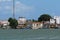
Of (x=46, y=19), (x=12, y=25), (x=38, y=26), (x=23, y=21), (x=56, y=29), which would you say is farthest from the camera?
(x=46, y=19)

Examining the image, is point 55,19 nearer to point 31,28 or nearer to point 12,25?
point 31,28

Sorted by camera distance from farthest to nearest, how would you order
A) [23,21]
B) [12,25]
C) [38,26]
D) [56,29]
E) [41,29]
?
[23,21] → [38,26] → [41,29] → [56,29] → [12,25]

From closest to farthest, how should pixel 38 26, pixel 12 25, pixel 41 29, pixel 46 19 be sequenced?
pixel 12 25, pixel 41 29, pixel 38 26, pixel 46 19

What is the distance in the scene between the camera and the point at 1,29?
7625 centimetres

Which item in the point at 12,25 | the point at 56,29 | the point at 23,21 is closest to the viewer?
the point at 12,25

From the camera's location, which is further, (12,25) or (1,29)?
(1,29)

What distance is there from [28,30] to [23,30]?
3.10m

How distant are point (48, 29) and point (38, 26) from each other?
7330 mm

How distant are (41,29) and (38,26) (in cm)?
762

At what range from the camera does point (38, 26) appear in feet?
290

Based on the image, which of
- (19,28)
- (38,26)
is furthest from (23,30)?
(38,26)

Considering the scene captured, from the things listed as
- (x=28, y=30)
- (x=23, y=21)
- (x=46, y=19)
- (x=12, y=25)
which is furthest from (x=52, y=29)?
(x=46, y=19)

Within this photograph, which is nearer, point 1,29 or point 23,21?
point 1,29

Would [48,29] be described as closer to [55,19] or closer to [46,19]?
[55,19]
